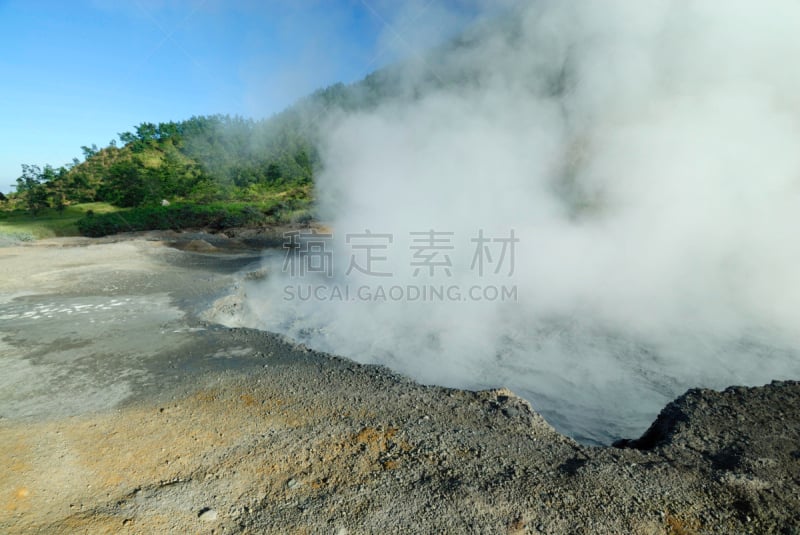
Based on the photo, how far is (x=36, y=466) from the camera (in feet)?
8.69

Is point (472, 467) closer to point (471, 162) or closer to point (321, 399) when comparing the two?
point (321, 399)

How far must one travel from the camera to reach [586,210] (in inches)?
262

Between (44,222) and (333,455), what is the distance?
65.4 ft

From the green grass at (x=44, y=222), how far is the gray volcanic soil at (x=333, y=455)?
1375 cm

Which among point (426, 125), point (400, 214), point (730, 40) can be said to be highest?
point (730, 40)

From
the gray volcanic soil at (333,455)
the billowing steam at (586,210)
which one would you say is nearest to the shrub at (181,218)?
the billowing steam at (586,210)

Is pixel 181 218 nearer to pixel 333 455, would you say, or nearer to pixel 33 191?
Result: pixel 33 191

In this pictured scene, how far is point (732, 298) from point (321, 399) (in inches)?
232

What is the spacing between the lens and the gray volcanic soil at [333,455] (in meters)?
2.17

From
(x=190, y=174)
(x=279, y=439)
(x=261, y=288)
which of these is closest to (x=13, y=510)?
(x=279, y=439)

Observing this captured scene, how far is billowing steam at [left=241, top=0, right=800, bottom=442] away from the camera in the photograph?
15.6ft

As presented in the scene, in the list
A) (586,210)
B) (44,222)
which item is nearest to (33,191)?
(44,222)

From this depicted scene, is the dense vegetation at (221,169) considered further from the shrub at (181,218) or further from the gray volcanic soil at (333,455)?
the gray volcanic soil at (333,455)

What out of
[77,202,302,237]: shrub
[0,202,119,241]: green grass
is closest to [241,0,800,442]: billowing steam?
[77,202,302,237]: shrub
